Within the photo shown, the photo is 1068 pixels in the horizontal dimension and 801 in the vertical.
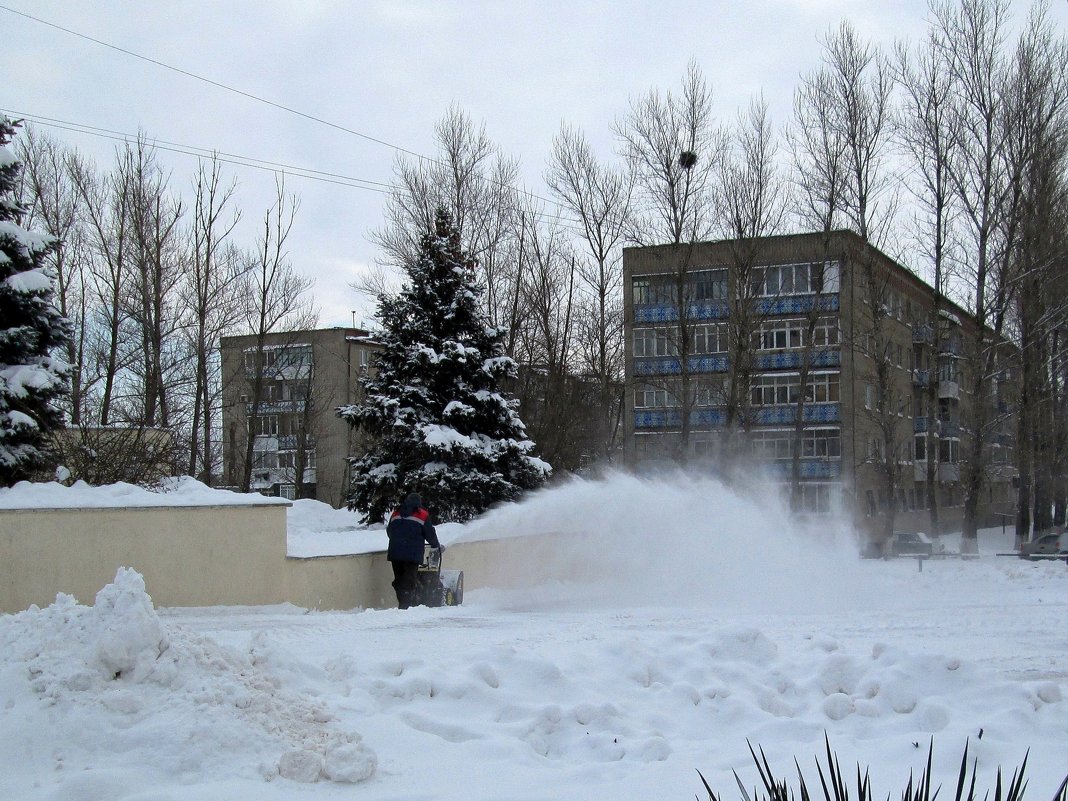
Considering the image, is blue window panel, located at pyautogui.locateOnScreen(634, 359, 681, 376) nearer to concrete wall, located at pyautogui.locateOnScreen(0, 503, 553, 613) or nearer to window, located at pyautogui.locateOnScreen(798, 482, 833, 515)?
window, located at pyautogui.locateOnScreen(798, 482, 833, 515)

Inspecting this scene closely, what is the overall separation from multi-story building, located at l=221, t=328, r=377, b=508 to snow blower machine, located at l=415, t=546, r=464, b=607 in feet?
96.4

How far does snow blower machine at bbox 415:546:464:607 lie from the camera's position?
44.3 feet

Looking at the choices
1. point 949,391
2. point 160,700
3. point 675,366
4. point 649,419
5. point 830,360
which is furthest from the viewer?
point 949,391

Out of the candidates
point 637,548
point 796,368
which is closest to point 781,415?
point 796,368

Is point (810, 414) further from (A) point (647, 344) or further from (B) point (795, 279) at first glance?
(A) point (647, 344)

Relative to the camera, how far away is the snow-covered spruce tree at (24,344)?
48.2 feet

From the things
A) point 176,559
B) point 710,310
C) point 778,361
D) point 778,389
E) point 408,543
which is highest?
point 710,310

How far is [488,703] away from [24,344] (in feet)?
37.6

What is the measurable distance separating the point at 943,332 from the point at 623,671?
3008 cm

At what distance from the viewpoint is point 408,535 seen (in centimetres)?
1320

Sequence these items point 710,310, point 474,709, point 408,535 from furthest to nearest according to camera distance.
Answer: point 710,310 → point 408,535 → point 474,709

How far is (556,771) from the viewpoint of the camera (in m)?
6.11

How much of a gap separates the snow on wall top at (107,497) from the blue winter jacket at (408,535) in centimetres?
151

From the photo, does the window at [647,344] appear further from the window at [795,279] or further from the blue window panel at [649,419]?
the window at [795,279]
